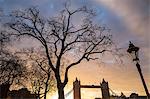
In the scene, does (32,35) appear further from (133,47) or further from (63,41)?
(133,47)

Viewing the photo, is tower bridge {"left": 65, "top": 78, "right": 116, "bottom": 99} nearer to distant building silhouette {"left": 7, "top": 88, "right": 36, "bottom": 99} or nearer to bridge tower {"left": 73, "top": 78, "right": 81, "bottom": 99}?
bridge tower {"left": 73, "top": 78, "right": 81, "bottom": 99}

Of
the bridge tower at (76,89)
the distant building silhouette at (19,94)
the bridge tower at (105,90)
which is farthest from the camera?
the bridge tower at (105,90)

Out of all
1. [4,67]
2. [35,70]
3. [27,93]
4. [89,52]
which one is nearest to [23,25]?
[89,52]

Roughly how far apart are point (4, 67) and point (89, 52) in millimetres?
14960

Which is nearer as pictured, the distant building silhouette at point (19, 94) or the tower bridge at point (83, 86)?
the distant building silhouette at point (19, 94)

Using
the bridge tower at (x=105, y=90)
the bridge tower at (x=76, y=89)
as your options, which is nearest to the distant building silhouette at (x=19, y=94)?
the bridge tower at (x=76, y=89)

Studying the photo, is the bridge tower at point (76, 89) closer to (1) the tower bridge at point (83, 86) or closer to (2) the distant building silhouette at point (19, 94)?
(1) the tower bridge at point (83, 86)

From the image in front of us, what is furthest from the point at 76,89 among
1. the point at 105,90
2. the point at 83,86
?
the point at 105,90

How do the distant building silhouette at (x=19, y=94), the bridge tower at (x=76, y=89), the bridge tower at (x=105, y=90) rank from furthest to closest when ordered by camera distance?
1. the bridge tower at (x=105, y=90)
2. the bridge tower at (x=76, y=89)
3. the distant building silhouette at (x=19, y=94)

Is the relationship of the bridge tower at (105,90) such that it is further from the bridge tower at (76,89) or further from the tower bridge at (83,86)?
the bridge tower at (76,89)

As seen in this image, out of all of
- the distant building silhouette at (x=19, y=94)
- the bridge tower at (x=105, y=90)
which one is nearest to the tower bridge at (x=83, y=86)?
the bridge tower at (x=105, y=90)

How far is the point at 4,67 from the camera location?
33844 millimetres

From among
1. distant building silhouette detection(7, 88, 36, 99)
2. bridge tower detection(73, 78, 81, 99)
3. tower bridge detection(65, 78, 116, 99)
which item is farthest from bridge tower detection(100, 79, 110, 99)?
distant building silhouette detection(7, 88, 36, 99)

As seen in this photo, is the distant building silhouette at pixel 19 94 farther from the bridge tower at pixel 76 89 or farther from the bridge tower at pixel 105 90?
the bridge tower at pixel 105 90
